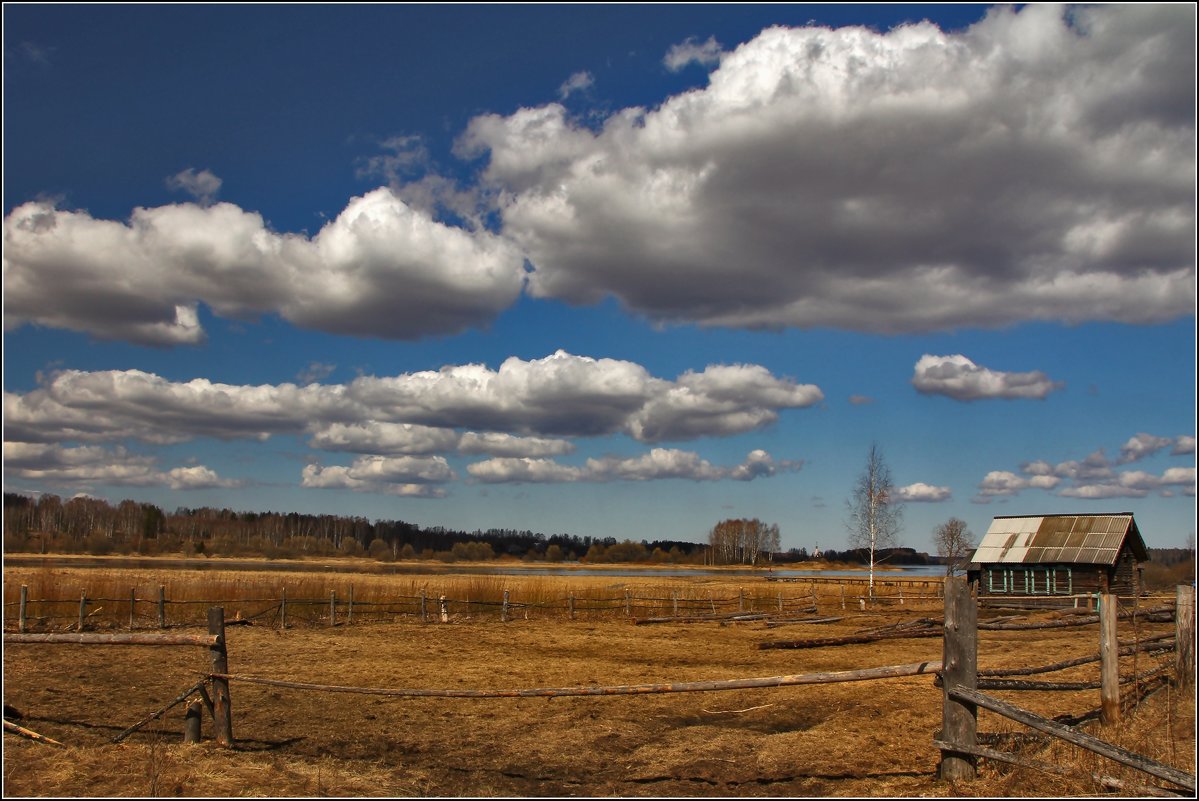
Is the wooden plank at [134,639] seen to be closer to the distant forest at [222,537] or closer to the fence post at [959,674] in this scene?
the fence post at [959,674]

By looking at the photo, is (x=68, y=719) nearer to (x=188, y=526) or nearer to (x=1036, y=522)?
(x=1036, y=522)

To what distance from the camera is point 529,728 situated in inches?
401

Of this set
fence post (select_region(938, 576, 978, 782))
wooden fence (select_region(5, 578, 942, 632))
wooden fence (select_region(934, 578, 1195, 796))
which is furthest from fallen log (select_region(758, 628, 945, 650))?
fence post (select_region(938, 576, 978, 782))

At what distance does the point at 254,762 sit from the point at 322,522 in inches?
7272

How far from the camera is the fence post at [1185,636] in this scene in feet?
35.4

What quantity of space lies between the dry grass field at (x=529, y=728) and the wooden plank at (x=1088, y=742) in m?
0.26

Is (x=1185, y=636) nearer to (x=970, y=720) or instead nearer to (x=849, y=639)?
(x=970, y=720)

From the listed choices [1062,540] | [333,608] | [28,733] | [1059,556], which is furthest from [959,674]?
[1062,540]

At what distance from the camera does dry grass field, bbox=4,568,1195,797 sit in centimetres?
714

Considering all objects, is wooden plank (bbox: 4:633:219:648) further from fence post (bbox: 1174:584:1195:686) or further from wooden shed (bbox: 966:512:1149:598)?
wooden shed (bbox: 966:512:1149:598)

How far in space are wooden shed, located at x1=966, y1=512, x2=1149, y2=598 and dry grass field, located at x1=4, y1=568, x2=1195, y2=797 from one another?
680 inches

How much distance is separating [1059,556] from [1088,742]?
34.0 m

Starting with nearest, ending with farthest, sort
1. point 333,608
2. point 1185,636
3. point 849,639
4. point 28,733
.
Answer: point 28,733 → point 1185,636 → point 849,639 → point 333,608

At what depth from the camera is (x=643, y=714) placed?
36.2 ft
